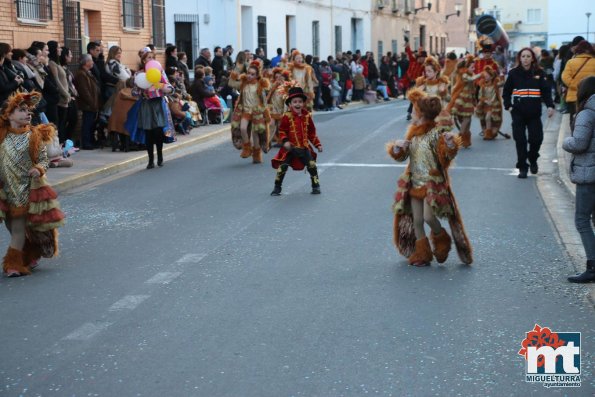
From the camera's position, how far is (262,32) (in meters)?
34.2

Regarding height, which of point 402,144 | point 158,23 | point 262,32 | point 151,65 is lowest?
point 402,144

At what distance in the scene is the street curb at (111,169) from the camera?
1447 centimetres

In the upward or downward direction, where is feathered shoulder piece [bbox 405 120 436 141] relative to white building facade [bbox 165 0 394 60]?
downward

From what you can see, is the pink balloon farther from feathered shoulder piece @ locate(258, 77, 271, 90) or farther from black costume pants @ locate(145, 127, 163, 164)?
feathered shoulder piece @ locate(258, 77, 271, 90)

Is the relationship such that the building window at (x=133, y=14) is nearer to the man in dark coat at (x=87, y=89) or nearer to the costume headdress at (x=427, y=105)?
the man in dark coat at (x=87, y=89)

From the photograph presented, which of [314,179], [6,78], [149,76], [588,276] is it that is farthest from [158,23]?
[588,276]

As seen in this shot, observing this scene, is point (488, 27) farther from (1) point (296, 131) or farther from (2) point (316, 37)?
(1) point (296, 131)

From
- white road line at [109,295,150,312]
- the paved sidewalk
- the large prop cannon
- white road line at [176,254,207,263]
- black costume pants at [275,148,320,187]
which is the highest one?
the large prop cannon

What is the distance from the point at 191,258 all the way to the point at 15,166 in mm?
1679

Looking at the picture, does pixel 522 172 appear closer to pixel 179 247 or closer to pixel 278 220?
pixel 278 220

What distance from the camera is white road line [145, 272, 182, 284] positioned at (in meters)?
8.17

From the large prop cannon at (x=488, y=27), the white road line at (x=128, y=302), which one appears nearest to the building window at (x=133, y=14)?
the white road line at (x=128, y=302)

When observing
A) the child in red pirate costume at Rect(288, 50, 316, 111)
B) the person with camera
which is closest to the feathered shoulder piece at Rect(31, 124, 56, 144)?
the person with camera

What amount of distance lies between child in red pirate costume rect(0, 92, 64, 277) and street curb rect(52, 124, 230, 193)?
527 centimetres
